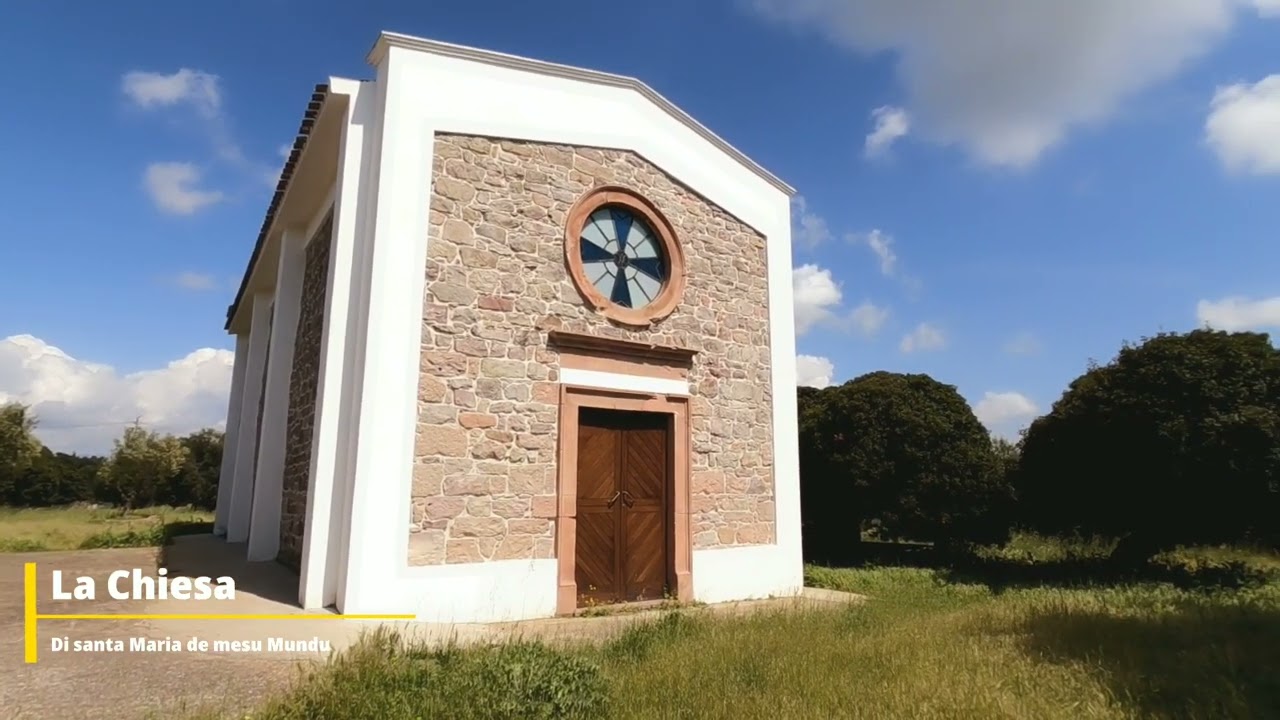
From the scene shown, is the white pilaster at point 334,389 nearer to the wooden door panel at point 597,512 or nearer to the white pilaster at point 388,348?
the white pilaster at point 388,348

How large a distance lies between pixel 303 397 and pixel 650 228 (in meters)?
5.11

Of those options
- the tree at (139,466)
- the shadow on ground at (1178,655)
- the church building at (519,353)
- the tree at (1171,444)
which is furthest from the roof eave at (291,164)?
the tree at (139,466)

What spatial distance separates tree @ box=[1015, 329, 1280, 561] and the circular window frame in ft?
25.0

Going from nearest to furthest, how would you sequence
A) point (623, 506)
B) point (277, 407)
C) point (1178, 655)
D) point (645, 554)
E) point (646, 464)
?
point (1178, 655), point (623, 506), point (645, 554), point (646, 464), point (277, 407)

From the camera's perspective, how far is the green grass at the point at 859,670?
3.91 meters

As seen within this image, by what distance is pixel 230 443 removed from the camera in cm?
1591

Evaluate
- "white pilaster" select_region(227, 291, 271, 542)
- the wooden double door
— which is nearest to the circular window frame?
the wooden double door

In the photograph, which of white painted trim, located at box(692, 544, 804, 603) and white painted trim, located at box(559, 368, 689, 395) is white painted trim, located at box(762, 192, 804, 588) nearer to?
white painted trim, located at box(692, 544, 804, 603)

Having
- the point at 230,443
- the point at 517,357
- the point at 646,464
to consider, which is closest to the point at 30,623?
the point at 517,357

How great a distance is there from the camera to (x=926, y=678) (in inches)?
175

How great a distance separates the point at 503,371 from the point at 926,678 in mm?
4939

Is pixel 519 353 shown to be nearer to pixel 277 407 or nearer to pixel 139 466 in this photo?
pixel 277 407

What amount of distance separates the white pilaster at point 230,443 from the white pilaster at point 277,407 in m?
5.12

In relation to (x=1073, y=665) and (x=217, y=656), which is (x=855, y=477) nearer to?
(x=1073, y=665)
